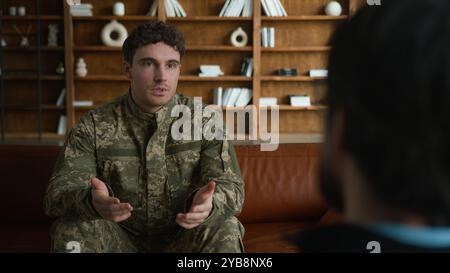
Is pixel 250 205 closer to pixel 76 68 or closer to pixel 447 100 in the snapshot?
pixel 447 100

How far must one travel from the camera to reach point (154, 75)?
1543 mm

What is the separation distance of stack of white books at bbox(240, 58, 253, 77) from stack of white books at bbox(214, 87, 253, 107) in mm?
136

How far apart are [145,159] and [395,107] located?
1.28m

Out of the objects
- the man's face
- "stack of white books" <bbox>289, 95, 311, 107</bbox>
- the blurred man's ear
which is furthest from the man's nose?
"stack of white books" <bbox>289, 95, 311, 107</bbox>

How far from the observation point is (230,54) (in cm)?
506

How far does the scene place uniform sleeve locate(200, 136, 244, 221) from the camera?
142 centimetres

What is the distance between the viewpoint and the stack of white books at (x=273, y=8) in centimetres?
490

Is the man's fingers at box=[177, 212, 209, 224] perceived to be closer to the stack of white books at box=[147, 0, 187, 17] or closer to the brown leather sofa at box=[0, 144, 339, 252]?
the brown leather sofa at box=[0, 144, 339, 252]

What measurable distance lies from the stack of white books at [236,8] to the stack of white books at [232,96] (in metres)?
0.63

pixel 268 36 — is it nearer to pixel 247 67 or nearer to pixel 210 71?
pixel 247 67

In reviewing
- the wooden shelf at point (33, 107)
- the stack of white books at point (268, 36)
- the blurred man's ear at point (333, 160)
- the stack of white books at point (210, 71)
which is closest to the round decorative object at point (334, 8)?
the stack of white books at point (268, 36)

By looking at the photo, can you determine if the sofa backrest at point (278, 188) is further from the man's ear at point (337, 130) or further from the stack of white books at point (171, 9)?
the stack of white books at point (171, 9)

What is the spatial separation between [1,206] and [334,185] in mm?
1731

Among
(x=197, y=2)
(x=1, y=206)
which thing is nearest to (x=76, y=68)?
(x=197, y=2)
